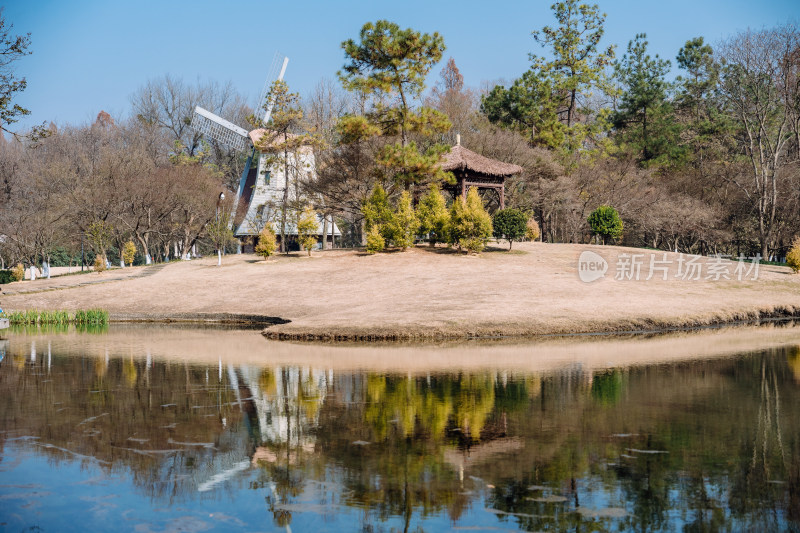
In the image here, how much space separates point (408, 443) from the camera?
10.7 meters

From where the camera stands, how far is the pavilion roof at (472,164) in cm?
4697

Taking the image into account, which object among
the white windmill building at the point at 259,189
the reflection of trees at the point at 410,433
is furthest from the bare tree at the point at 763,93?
the reflection of trees at the point at 410,433

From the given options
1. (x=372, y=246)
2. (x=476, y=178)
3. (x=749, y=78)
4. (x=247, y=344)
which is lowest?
(x=247, y=344)

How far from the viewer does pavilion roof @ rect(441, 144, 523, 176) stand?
154ft

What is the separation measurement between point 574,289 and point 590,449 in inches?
905

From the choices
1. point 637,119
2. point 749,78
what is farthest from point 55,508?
point 637,119

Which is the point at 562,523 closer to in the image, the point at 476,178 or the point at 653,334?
the point at 653,334

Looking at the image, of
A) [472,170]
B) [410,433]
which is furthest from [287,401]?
[472,170]

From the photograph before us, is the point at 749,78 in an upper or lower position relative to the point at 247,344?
upper

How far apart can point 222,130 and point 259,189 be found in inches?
520

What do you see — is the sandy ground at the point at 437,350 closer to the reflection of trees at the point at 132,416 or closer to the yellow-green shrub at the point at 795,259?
the reflection of trees at the point at 132,416

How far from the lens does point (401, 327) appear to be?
80.7 ft

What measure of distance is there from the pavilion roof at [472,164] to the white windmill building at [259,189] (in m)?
11.1

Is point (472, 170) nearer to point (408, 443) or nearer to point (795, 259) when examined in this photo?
point (795, 259)
